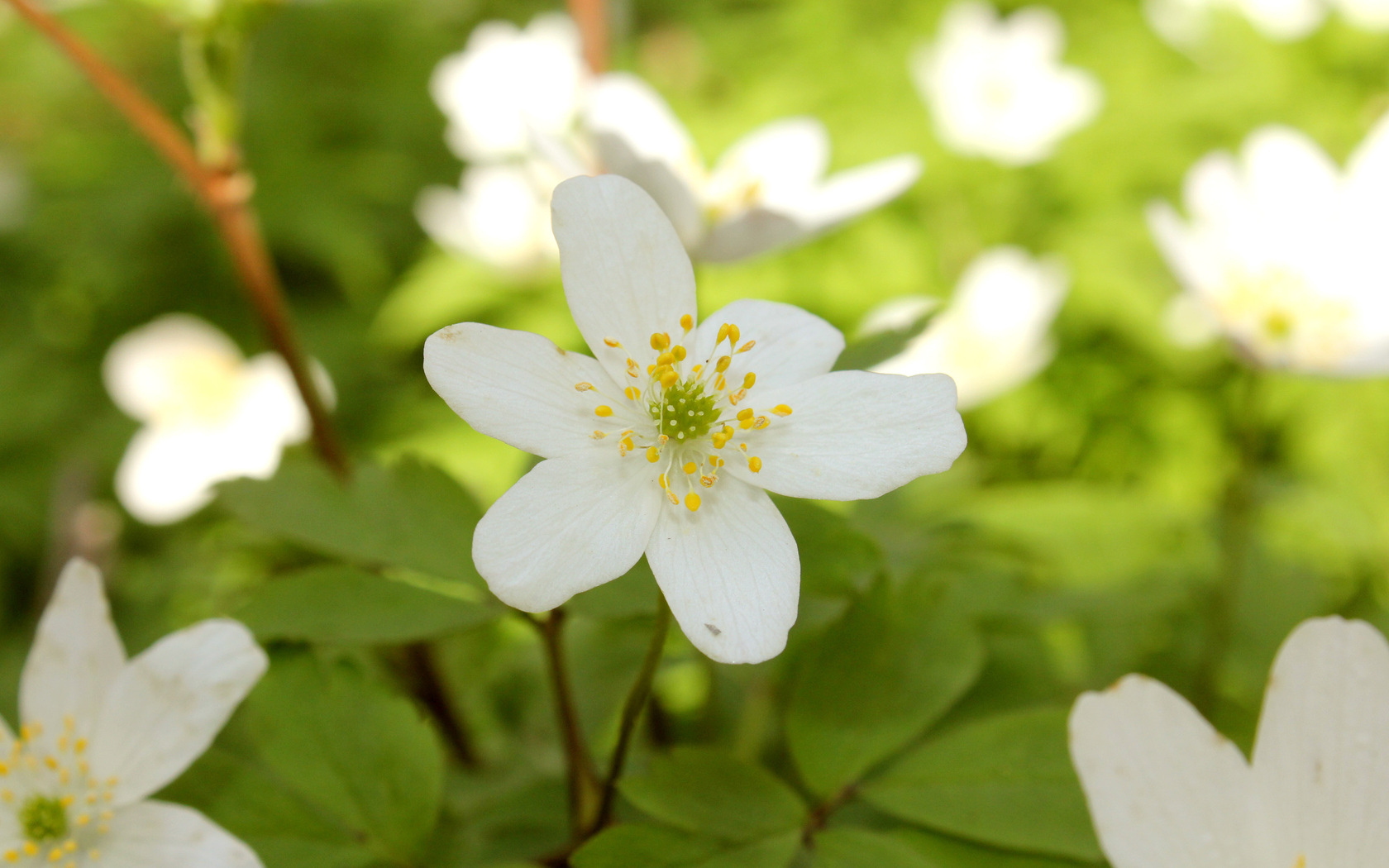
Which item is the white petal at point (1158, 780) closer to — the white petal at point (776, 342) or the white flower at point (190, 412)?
the white petal at point (776, 342)

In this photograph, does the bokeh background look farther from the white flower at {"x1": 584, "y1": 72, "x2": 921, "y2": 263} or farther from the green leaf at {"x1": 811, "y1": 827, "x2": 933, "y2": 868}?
the white flower at {"x1": 584, "y1": 72, "x2": 921, "y2": 263}

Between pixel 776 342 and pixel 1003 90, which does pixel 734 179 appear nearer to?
pixel 776 342

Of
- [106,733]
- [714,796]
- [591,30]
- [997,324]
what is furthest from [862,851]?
[997,324]

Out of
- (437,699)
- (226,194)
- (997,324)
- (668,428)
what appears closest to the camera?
(668,428)

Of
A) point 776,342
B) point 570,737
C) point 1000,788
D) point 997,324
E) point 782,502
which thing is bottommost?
point 997,324

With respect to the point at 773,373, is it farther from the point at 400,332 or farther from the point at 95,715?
the point at 400,332

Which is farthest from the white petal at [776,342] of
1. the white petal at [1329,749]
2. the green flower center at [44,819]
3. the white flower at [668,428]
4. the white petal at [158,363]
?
the white petal at [158,363]

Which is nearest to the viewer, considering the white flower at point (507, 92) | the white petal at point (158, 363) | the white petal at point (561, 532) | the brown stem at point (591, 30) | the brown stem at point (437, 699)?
the white petal at point (561, 532)

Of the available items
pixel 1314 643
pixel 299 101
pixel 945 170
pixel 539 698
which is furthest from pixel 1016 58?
pixel 1314 643
